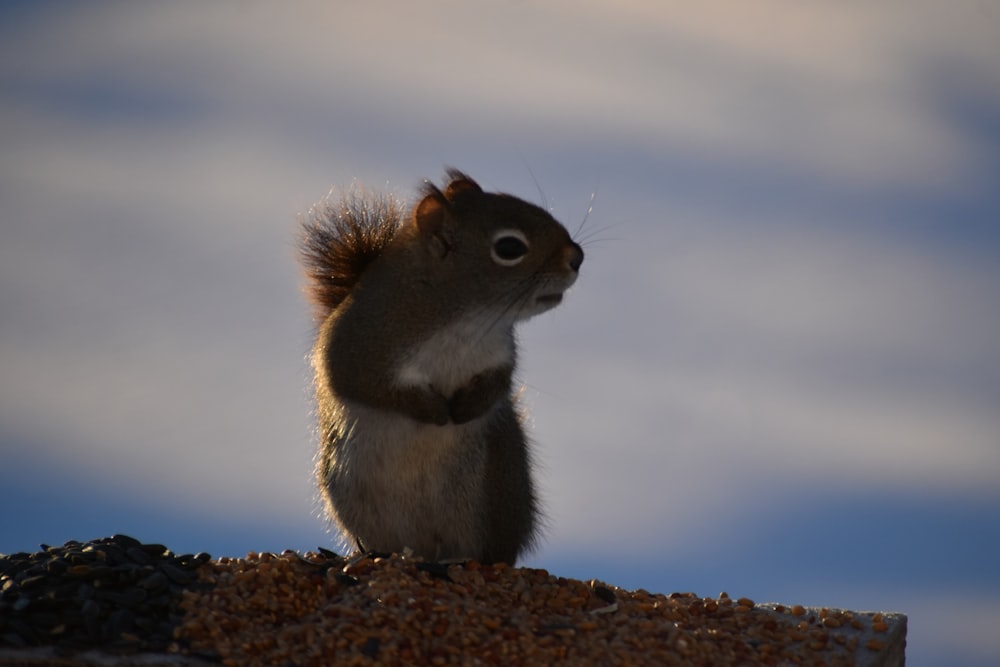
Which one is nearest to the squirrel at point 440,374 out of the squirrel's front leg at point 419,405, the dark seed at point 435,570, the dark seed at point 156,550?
the squirrel's front leg at point 419,405

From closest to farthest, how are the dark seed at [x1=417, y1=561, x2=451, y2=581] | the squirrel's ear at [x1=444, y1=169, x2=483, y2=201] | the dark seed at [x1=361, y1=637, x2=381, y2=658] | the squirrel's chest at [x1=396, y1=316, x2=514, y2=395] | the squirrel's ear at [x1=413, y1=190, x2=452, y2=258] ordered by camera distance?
the dark seed at [x1=361, y1=637, x2=381, y2=658] → the dark seed at [x1=417, y1=561, x2=451, y2=581] → the squirrel's chest at [x1=396, y1=316, x2=514, y2=395] → the squirrel's ear at [x1=413, y1=190, x2=452, y2=258] → the squirrel's ear at [x1=444, y1=169, x2=483, y2=201]

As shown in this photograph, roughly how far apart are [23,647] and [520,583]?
1781mm

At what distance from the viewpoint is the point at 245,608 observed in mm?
4520

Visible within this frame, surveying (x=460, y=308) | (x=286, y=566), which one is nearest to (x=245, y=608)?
(x=286, y=566)

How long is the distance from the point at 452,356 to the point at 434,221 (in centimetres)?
55

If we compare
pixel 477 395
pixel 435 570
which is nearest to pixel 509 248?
pixel 477 395

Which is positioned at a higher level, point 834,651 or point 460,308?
point 460,308

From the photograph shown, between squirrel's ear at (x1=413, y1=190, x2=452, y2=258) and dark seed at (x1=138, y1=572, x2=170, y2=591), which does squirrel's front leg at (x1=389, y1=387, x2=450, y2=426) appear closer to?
squirrel's ear at (x1=413, y1=190, x2=452, y2=258)

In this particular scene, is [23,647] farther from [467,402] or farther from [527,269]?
[527,269]

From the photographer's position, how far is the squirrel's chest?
4801mm

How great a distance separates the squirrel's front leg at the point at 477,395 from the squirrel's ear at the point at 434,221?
0.51 m

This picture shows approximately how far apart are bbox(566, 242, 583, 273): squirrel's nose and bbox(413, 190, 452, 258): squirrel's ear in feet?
1.53

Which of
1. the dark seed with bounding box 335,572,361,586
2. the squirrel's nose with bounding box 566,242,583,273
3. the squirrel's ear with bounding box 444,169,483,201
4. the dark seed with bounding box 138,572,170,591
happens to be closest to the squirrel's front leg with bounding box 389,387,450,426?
the dark seed with bounding box 335,572,361,586

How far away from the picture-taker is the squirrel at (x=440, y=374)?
15.8 feet
